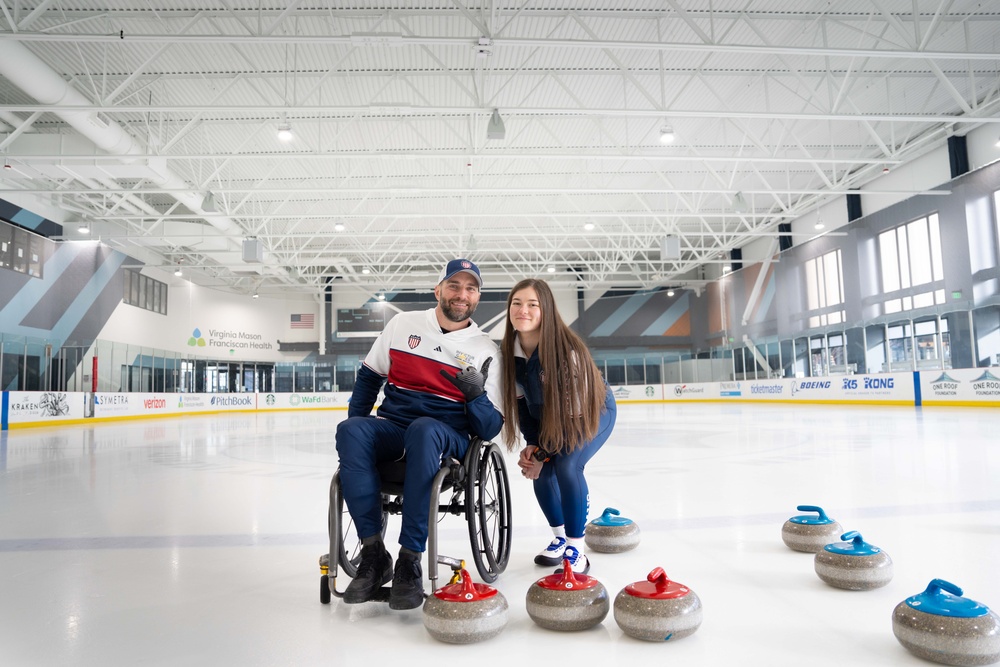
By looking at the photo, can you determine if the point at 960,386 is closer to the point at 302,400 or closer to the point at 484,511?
the point at 484,511

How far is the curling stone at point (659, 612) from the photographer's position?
1.92m

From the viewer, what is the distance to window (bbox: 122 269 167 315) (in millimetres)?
23688

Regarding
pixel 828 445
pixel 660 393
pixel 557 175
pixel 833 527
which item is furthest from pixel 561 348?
pixel 660 393

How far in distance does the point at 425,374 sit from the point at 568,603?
1.04 m

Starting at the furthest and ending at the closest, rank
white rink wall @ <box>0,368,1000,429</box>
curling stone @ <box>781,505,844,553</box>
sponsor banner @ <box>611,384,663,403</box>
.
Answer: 1. sponsor banner @ <box>611,384,663,403</box>
2. white rink wall @ <box>0,368,1000,429</box>
3. curling stone @ <box>781,505,844,553</box>

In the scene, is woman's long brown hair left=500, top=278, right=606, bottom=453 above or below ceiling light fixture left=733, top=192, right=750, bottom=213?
below

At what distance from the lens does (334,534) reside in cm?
223

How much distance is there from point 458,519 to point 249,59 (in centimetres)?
1060

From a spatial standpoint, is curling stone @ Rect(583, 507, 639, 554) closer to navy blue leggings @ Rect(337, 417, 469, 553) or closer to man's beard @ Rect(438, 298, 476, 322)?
navy blue leggings @ Rect(337, 417, 469, 553)

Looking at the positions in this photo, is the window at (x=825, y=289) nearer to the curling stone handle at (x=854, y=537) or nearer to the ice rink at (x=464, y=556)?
the ice rink at (x=464, y=556)

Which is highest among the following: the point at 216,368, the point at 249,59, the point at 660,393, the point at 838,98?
the point at 249,59

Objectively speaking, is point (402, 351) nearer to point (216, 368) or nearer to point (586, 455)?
point (586, 455)

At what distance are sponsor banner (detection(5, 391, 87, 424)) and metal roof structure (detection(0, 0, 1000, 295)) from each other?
4881mm

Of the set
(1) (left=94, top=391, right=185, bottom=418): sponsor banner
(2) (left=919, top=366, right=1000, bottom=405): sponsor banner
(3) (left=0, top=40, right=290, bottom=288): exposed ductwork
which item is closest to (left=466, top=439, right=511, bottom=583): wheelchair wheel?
(3) (left=0, top=40, right=290, bottom=288): exposed ductwork
